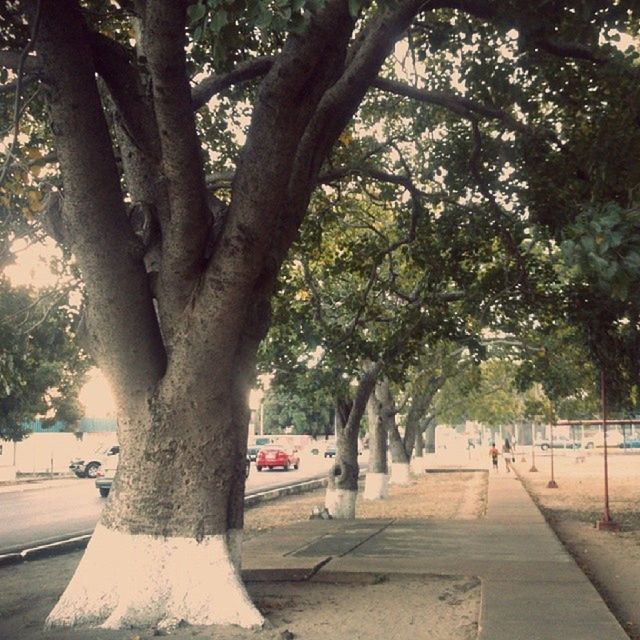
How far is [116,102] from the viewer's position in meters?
7.12

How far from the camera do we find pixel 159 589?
6.41 metres

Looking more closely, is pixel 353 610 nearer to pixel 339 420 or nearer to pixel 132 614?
pixel 132 614

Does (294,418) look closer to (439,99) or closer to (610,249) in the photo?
(439,99)

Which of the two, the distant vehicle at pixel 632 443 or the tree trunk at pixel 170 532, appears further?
the distant vehicle at pixel 632 443

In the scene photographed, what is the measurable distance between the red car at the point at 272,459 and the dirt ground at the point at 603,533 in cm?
1374

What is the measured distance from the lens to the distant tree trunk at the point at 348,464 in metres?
17.5

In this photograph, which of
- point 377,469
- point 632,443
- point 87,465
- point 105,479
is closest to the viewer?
point 105,479

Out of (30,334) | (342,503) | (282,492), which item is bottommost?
(282,492)

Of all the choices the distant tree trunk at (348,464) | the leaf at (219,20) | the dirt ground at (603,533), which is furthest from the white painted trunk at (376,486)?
the leaf at (219,20)

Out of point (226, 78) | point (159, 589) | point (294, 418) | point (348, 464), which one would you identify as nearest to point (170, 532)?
point (159, 589)

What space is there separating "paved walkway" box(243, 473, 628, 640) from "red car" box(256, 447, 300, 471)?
26.9 meters

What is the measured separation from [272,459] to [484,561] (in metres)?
33.7

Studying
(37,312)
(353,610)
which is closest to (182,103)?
(353,610)

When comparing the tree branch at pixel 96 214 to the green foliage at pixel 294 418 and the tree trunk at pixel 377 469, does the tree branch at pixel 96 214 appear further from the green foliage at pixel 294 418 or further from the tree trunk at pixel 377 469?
the green foliage at pixel 294 418
